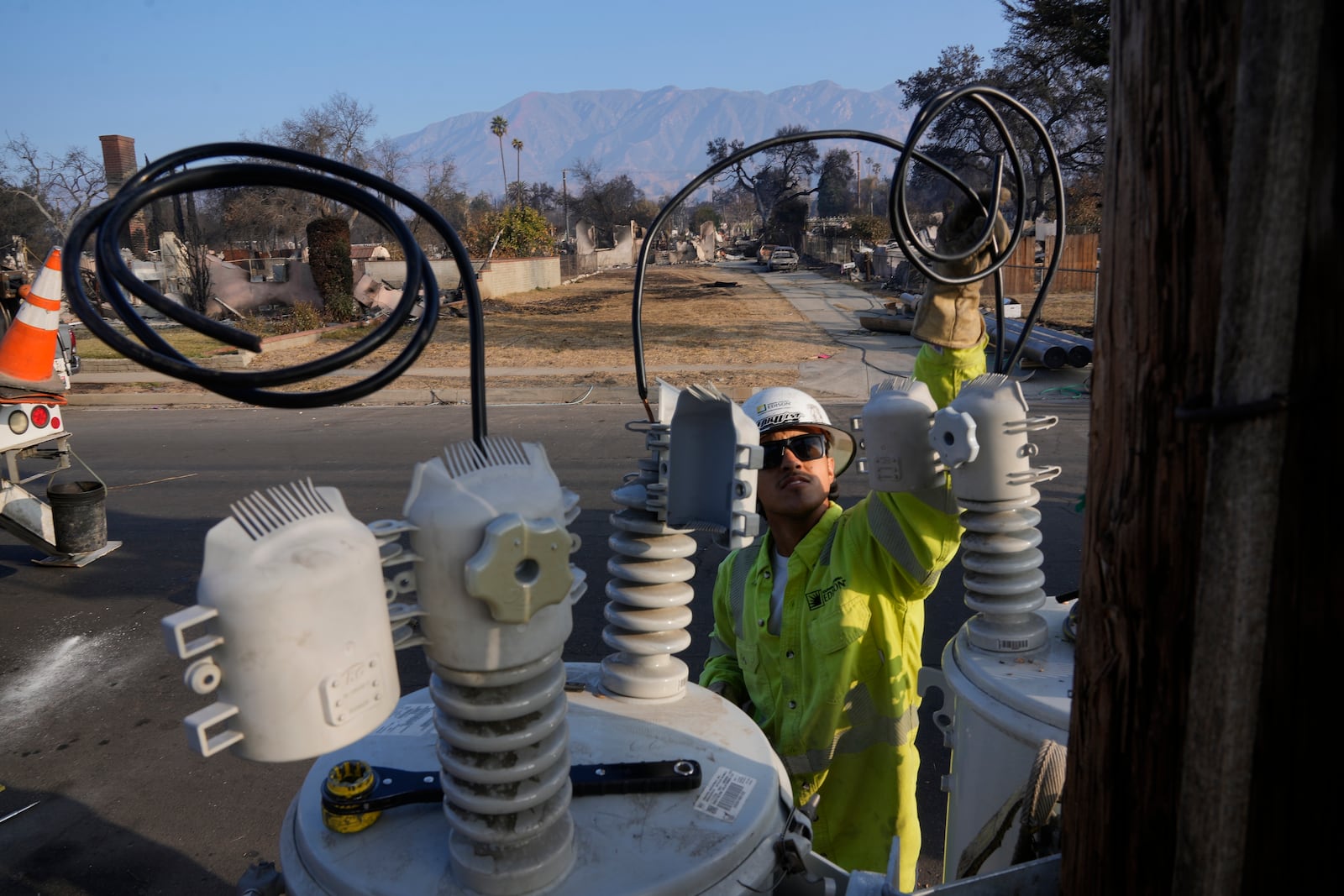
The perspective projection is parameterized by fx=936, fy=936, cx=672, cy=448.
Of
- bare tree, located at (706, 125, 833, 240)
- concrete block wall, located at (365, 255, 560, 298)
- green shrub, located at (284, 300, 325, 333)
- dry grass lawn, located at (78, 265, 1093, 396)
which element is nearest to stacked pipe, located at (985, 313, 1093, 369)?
dry grass lawn, located at (78, 265, 1093, 396)

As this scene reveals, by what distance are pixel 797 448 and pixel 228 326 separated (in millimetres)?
1748

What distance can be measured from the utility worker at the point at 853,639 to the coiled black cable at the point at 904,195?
0.61 ft

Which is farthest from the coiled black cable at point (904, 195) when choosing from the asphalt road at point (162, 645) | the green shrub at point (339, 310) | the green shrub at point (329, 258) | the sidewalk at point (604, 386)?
the green shrub at point (329, 258)

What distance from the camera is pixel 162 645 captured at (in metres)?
5.09

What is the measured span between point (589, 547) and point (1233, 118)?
5.73m

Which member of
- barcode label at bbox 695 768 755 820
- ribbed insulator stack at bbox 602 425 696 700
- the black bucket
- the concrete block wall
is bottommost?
the black bucket

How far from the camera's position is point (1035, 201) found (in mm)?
29297

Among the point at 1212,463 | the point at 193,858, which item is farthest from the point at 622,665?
the point at 193,858

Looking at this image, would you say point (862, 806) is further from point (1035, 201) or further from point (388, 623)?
point (1035, 201)

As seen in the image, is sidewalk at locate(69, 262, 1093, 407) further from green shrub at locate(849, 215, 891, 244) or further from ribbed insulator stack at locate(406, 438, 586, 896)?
green shrub at locate(849, 215, 891, 244)

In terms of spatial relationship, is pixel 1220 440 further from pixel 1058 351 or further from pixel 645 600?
pixel 1058 351

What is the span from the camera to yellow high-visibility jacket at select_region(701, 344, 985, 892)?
2.33 meters

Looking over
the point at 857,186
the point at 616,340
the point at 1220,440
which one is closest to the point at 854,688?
the point at 1220,440

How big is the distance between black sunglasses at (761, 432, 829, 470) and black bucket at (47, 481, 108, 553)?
556cm
